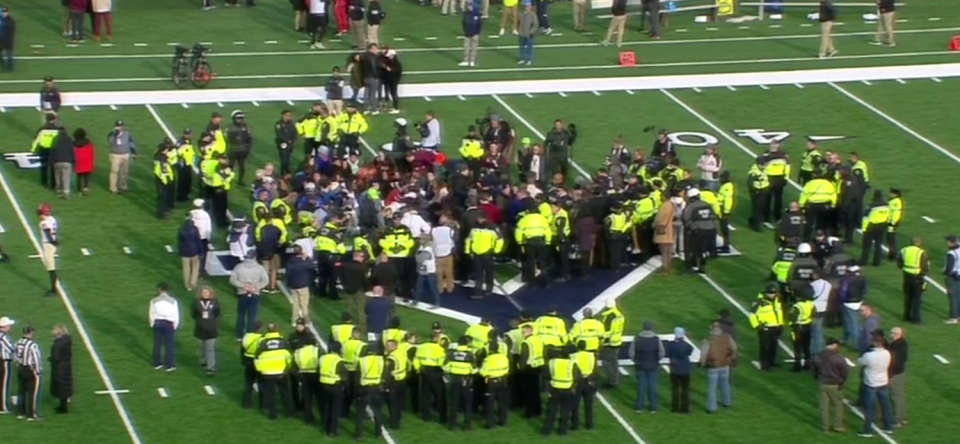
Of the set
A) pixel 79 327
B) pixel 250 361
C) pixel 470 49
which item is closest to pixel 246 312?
pixel 79 327

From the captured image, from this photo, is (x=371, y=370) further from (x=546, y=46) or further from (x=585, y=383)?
(x=546, y=46)

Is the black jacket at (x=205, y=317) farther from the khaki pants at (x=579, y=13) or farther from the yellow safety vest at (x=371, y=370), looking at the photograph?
the khaki pants at (x=579, y=13)

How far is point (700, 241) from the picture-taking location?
36344 millimetres

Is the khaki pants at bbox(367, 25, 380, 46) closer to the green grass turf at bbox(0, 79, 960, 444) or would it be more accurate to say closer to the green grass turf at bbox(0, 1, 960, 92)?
the green grass turf at bbox(0, 1, 960, 92)

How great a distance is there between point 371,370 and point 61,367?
13.2 feet

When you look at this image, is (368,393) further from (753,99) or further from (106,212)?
(753,99)

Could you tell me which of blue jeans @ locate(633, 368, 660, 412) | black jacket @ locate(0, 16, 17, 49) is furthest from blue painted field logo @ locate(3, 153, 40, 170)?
blue jeans @ locate(633, 368, 660, 412)

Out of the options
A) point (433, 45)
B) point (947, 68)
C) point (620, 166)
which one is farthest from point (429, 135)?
point (947, 68)

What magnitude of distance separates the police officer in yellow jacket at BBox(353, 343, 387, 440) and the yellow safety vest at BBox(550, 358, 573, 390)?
6.97 ft

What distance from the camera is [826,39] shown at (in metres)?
49.1

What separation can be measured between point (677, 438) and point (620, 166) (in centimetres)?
883

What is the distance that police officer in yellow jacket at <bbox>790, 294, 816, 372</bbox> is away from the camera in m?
32.2

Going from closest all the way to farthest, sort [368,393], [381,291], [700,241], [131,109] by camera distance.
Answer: [368,393] < [381,291] < [700,241] < [131,109]

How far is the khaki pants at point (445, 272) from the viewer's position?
35.3 m
